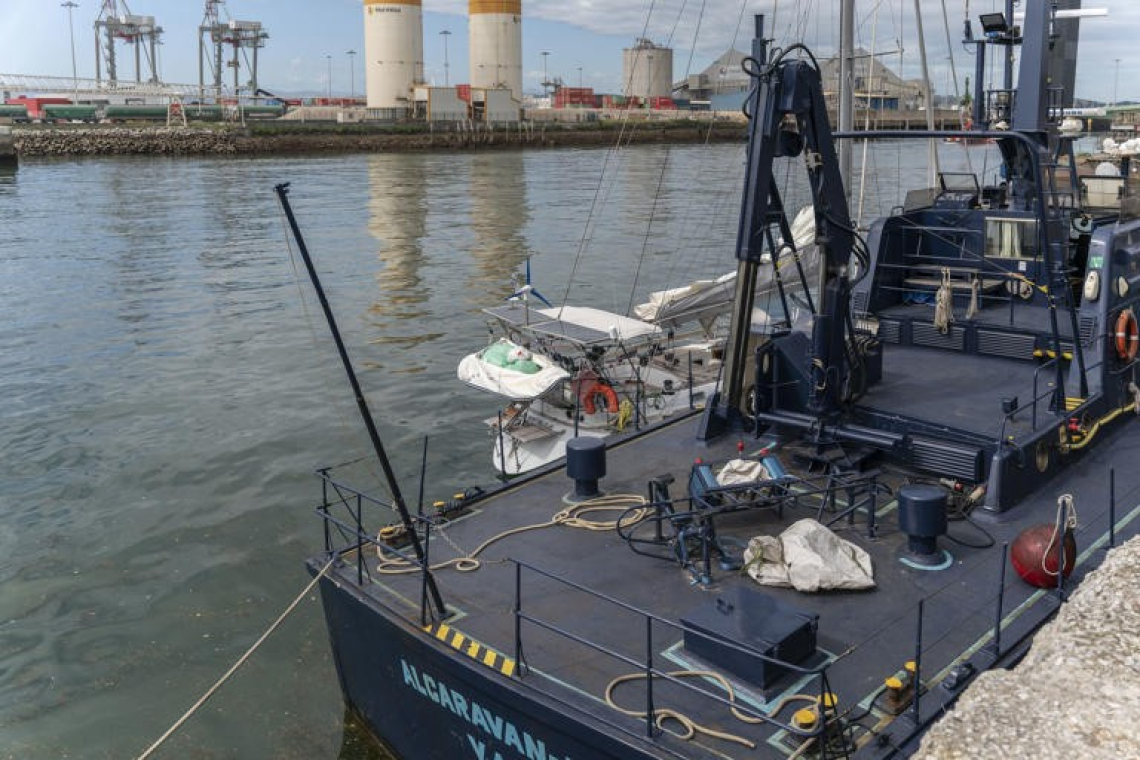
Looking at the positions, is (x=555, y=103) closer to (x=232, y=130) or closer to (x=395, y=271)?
(x=232, y=130)

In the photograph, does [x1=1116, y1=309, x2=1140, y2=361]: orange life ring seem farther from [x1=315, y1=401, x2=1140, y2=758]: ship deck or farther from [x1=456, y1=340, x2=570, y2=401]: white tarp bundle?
[x1=456, y1=340, x2=570, y2=401]: white tarp bundle

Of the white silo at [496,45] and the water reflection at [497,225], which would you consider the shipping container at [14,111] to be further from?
the water reflection at [497,225]

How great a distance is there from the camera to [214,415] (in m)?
22.6

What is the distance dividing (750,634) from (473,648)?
2.36m

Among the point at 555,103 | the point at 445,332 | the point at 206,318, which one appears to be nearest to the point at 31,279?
the point at 206,318

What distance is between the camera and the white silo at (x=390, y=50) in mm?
118688

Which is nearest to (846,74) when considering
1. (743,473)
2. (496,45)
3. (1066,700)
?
(743,473)

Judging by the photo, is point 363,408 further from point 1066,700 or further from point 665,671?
point 1066,700

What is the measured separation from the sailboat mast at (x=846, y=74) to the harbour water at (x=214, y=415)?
5.31m

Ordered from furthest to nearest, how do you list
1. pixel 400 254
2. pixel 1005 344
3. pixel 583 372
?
pixel 400 254
pixel 583 372
pixel 1005 344

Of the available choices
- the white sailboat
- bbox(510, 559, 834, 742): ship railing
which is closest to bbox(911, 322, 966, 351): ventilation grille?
the white sailboat

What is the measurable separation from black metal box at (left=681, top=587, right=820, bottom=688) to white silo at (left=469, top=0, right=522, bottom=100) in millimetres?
123277

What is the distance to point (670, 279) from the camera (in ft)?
117

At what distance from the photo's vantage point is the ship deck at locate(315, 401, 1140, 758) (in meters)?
7.64
